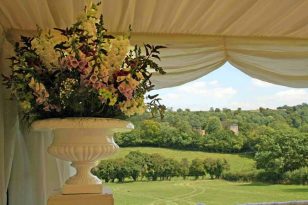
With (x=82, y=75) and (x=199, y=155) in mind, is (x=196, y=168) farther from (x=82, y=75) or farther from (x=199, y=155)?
(x=82, y=75)

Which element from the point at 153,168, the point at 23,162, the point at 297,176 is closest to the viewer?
the point at 23,162

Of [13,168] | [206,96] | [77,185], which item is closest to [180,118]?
[206,96]

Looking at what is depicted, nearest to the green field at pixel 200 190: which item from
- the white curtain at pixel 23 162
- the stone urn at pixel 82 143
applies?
the white curtain at pixel 23 162

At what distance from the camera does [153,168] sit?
2.46 metres

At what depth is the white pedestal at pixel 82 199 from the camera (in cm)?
132

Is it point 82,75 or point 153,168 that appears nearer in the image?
point 82,75

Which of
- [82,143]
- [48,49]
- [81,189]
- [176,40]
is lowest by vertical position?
[81,189]

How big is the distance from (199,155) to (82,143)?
128 centimetres

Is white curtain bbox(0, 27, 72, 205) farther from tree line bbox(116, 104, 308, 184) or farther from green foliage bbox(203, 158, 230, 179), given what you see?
green foliage bbox(203, 158, 230, 179)

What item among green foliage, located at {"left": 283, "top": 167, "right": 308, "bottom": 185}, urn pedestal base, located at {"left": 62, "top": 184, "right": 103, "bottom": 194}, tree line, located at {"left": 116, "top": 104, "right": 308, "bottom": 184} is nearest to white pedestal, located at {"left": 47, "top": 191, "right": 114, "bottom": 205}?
urn pedestal base, located at {"left": 62, "top": 184, "right": 103, "bottom": 194}

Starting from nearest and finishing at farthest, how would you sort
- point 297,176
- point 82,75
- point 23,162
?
point 82,75
point 23,162
point 297,176

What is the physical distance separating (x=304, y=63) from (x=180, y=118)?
81 cm

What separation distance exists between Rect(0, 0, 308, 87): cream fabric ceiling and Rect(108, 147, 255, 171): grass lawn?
432mm

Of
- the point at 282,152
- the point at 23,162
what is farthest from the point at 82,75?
the point at 282,152
